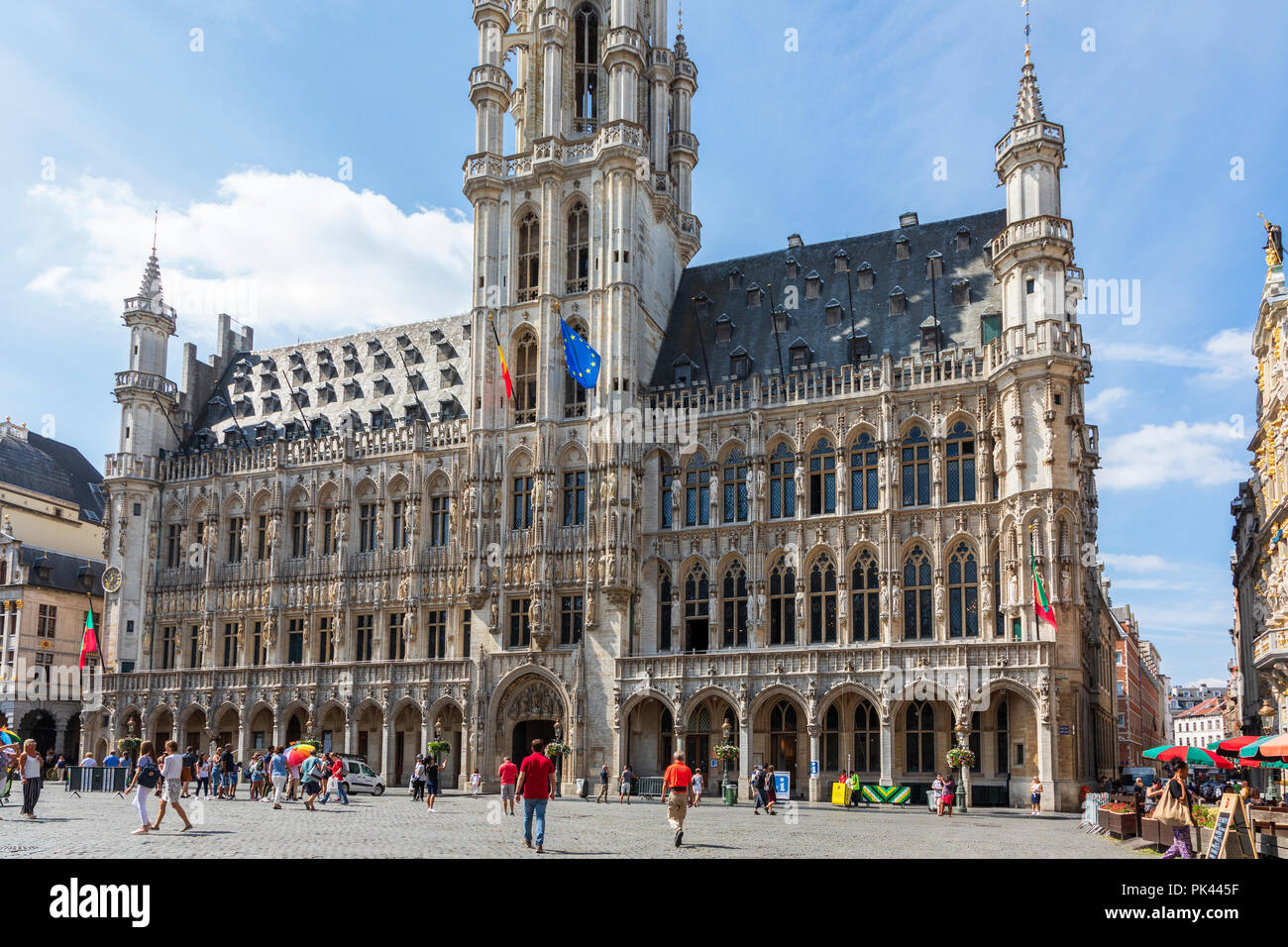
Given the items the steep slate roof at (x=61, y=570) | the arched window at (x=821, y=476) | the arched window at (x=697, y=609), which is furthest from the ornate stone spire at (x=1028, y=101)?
the steep slate roof at (x=61, y=570)

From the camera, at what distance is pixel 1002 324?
165 feet

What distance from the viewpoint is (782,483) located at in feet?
173

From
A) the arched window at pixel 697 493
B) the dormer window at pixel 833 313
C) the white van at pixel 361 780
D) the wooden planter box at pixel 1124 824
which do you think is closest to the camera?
the wooden planter box at pixel 1124 824

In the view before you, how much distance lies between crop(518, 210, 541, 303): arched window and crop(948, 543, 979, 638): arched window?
2400 cm

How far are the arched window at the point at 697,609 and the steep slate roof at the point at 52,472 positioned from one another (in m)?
48.7

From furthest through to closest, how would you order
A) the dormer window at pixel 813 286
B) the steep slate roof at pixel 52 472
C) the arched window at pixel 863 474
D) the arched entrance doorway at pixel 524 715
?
the steep slate roof at pixel 52 472, the dormer window at pixel 813 286, the arched entrance doorway at pixel 524 715, the arched window at pixel 863 474

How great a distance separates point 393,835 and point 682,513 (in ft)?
98.9

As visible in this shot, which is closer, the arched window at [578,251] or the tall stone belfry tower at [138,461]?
the arched window at [578,251]

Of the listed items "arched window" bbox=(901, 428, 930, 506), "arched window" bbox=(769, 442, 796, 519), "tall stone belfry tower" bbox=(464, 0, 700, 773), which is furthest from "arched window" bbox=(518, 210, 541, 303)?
"arched window" bbox=(901, 428, 930, 506)

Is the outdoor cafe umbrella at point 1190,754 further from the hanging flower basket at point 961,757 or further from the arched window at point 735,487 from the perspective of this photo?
the arched window at point 735,487

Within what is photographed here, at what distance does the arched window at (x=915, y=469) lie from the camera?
49.9 meters

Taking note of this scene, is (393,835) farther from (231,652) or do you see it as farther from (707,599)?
(231,652)

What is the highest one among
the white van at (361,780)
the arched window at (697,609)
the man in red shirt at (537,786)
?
the arched window at (697,609)

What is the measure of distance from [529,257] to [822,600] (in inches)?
893
